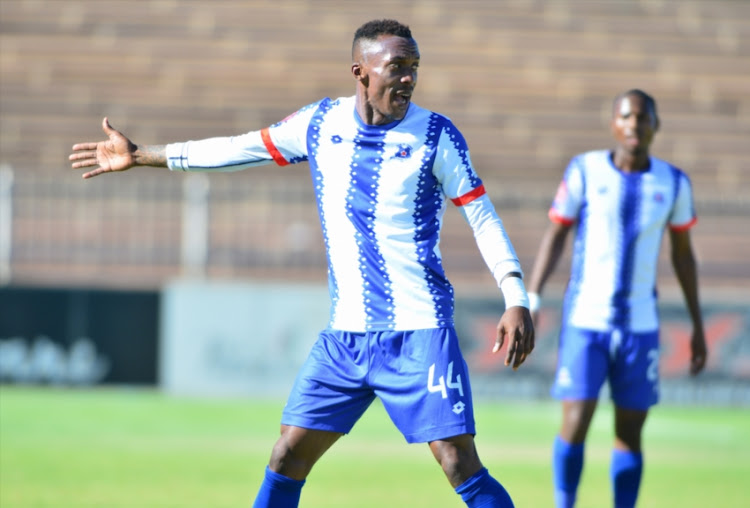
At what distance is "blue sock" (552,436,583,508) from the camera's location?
633 cm

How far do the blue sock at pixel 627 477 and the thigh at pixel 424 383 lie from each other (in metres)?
2.23

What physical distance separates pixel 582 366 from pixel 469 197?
2.29 m

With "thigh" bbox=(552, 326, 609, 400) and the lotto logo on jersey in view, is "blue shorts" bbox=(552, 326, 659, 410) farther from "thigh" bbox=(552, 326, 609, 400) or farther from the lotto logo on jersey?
the lotto logo on jersey

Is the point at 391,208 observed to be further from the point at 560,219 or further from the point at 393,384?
the point at 560,219

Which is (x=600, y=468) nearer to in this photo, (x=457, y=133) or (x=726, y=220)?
(x=457, y=133)

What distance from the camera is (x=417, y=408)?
4.46 meters

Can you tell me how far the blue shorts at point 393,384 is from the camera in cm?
444

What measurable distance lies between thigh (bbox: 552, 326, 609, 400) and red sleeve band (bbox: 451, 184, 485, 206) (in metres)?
2.26

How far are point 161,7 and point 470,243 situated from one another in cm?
833

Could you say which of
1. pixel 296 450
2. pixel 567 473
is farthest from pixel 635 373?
pixel 296 450

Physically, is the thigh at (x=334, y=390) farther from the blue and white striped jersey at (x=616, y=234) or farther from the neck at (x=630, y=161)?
the neck at (x=630, y=161)

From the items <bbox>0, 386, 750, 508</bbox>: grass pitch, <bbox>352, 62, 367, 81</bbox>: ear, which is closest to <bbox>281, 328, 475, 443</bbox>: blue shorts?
<bbox>352, 62, 367, 81</bbox>: ear

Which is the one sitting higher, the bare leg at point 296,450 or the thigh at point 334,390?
the thigh at point 334,390

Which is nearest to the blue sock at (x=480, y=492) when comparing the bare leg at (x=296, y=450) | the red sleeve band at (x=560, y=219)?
the bare leg at (x=296, y=450)
